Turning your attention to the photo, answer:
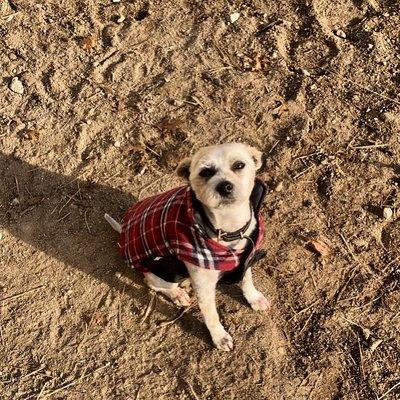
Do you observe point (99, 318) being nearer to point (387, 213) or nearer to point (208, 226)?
point (208, 226)

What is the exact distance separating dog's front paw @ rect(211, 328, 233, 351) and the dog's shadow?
73cm

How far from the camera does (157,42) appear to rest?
17.4ft

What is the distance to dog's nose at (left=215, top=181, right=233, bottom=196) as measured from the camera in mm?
2988

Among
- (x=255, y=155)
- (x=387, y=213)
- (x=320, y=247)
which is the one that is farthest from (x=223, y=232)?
(x=387, y=213)

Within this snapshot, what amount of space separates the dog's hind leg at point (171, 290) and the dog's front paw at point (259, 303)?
0.52 m

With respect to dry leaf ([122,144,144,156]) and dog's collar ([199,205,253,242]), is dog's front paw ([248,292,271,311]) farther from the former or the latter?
dry leaf ([122,144,144,156])

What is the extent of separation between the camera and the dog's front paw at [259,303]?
396 centimetres

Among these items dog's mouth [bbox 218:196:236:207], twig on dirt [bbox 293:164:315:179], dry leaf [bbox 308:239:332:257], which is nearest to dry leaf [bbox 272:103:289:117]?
twig on dirt [bbox 293:164:315:179]

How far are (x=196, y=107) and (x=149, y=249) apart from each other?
1.79 metres

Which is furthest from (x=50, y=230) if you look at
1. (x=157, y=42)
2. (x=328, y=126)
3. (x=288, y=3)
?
(x=288, y=3)

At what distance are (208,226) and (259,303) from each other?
40.6 inches

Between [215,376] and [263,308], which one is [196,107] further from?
[215,376]

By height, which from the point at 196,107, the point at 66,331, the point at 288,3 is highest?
the point at 288,3

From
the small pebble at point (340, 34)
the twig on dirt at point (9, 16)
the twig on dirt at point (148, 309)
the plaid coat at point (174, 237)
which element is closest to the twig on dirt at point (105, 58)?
the twig on dirt at point (9, 16)
